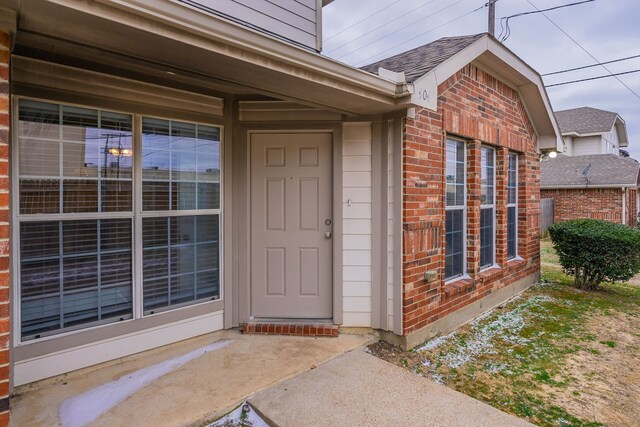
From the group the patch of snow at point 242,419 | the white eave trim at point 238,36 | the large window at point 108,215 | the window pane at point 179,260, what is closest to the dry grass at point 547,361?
the patch of snow at point 242,419

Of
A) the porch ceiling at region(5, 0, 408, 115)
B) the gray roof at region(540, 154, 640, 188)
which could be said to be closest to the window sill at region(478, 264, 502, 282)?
the porch ceiling at region(5, 0, 408, 115)

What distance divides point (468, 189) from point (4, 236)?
4.53 metres

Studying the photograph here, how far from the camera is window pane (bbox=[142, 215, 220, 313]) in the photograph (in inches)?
126

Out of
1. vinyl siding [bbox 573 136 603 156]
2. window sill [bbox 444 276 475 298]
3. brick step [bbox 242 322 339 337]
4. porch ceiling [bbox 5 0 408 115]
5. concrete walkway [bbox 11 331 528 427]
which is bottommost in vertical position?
concrete walkway [bbox 11 331 528 427]

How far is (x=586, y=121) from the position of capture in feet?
64.5

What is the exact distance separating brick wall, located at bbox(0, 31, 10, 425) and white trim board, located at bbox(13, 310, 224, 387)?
103 cm

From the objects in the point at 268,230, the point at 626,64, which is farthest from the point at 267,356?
the point at 626,64

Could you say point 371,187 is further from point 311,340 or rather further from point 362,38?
point 362,38

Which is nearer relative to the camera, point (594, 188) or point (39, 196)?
point (39, 196)

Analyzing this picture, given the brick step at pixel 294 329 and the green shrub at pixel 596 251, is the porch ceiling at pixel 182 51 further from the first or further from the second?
the green shrub at pixel 596 251

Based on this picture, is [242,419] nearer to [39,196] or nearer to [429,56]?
[39,196]

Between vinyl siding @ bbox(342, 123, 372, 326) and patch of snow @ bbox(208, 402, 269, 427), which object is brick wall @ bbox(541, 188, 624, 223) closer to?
vinyl siding @ bbox(342, 123, 372, 326)

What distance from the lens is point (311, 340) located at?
350cm

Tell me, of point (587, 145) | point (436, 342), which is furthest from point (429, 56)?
point (587, 145)
